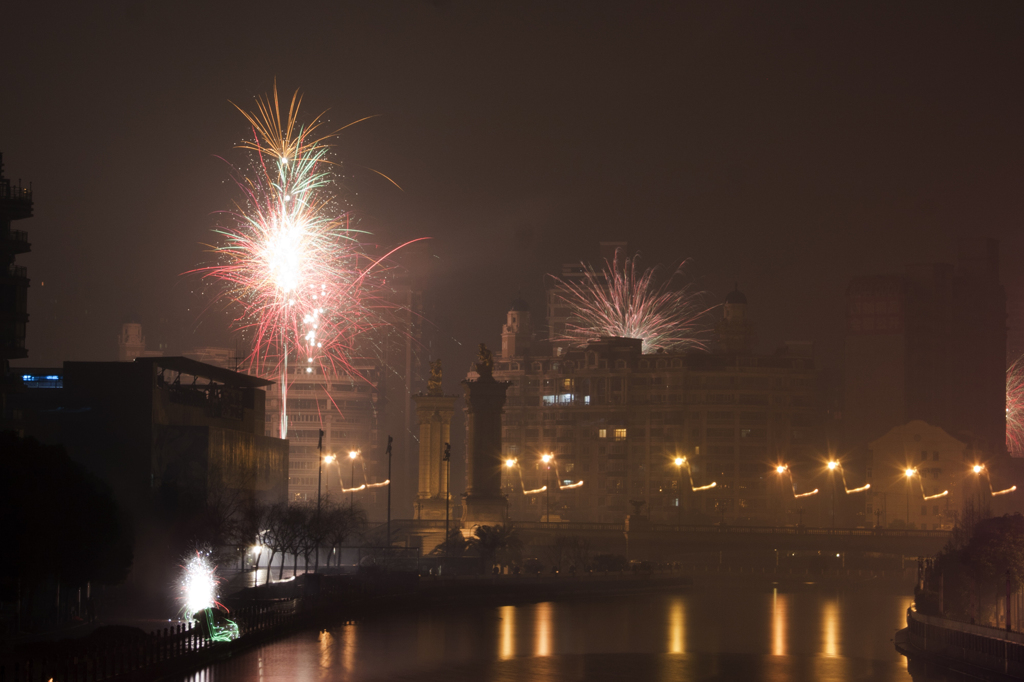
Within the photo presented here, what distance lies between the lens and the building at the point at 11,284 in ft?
251

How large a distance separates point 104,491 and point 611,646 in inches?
1092

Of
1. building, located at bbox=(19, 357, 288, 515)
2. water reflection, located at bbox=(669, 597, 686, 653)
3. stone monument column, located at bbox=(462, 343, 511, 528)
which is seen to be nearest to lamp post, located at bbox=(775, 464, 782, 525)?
stone monument column, located at bbox=(462, 343, 511, 528)

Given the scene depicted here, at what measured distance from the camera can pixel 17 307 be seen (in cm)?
7725

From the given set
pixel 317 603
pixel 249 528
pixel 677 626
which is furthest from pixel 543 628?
pixel 249 528

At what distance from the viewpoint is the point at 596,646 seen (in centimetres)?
6588

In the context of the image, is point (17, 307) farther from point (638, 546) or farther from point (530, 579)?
point (638, 546)

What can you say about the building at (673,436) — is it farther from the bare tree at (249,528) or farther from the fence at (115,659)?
the fence at (115,659)

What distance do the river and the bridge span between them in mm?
26340

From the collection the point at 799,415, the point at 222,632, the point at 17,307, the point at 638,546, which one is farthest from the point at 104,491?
the point at 799,415

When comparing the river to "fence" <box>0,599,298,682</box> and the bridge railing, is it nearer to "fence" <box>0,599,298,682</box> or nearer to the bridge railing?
"fence" <box>0,599,298,682</box>

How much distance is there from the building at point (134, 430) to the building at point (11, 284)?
7.13 metres

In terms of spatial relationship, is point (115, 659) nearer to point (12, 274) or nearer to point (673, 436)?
point (12, 274)

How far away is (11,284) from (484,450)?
255 ft

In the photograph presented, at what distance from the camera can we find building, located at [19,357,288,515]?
84625mm
